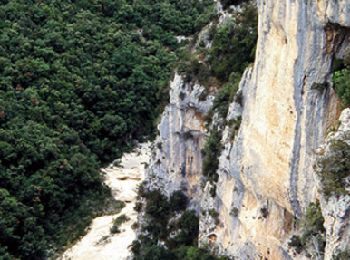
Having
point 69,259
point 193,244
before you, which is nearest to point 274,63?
point 193,244

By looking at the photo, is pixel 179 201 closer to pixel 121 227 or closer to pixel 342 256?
pixel 121 227

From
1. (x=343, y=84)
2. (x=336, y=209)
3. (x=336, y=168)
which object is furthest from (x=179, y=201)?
(x=336, y=209)

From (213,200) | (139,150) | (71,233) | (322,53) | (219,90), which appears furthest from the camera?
(139,150)

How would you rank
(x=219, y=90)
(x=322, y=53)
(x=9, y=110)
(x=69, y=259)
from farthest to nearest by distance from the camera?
(x=9, y=110), (x=69, y=259), (x=219, y=90), (x=322, y=53)

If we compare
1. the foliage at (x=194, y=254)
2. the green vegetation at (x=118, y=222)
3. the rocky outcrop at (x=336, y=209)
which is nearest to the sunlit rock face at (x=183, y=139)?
the foliage at (x=194, y=254)

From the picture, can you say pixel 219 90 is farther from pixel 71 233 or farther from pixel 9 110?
pixel 9 110

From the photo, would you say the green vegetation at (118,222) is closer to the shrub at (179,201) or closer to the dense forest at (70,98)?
the dense forest at (70,98)

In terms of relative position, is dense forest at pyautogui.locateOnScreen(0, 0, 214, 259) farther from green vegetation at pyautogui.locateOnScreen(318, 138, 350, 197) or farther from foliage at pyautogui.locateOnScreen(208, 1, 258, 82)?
green vegetation at pyautogui.locateOnScreen(318, 138, 350, 197)
